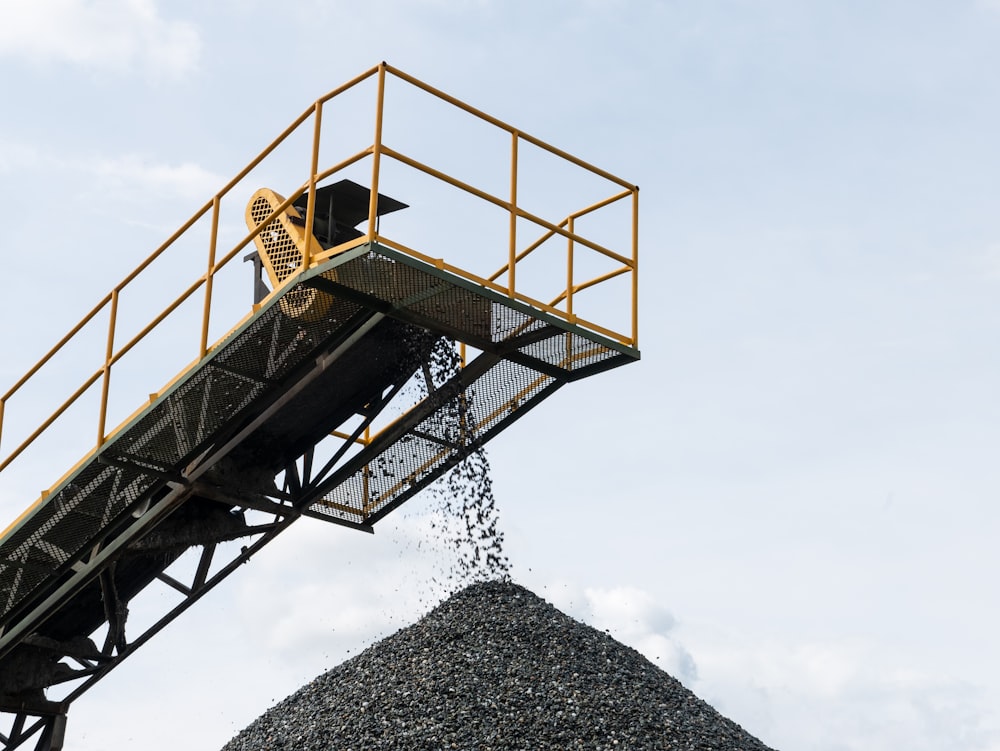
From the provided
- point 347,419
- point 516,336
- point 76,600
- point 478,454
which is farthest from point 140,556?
point 516,336

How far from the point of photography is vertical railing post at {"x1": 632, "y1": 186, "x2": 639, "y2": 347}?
1009 centimetres

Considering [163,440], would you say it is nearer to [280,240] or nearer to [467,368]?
[280,240]

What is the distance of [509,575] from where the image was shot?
11.7 metres

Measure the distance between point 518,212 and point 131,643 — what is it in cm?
500

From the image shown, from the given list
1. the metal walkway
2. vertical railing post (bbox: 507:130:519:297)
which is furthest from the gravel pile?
vertical railing post (bbox: 507:130:519:297)

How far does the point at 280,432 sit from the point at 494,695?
2.48m

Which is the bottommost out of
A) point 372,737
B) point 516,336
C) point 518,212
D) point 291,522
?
point 372,737

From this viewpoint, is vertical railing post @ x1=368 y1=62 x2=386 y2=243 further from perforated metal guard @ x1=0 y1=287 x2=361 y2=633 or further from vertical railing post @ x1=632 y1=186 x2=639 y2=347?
vertical railing post @ x1=632 y1=186 x2=639 y2=347

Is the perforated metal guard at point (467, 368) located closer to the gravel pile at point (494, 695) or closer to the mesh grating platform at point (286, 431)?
the mesh grating platform at point (286, 431)

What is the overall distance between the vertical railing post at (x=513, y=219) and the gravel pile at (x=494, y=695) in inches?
118

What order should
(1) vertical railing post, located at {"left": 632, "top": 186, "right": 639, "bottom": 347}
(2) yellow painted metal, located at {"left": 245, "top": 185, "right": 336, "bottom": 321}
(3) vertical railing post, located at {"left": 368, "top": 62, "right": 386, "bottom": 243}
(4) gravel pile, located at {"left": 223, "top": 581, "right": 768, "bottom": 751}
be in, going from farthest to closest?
(2) yellow painted metal, located at {"left": 245, "top": 185, "right": 336, "bottom": 321}
(1) vertical railing post, located at {"left": 632, "top": 186, "right": 639, "bottom": 347}
(4) gravel pile, located at {"left": 223, "top": 581, "right": 768, "bottom": 751}
(3) vertical railing post, located at {"left": 368, "top": 62, "right": 386, "bottom": 243}

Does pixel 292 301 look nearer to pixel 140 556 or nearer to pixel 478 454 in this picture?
pixel 478 454

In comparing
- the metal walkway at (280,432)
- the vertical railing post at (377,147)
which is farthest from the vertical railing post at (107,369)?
the vertical railing post at (377,147)

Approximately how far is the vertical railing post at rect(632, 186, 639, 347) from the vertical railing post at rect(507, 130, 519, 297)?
1103mm
